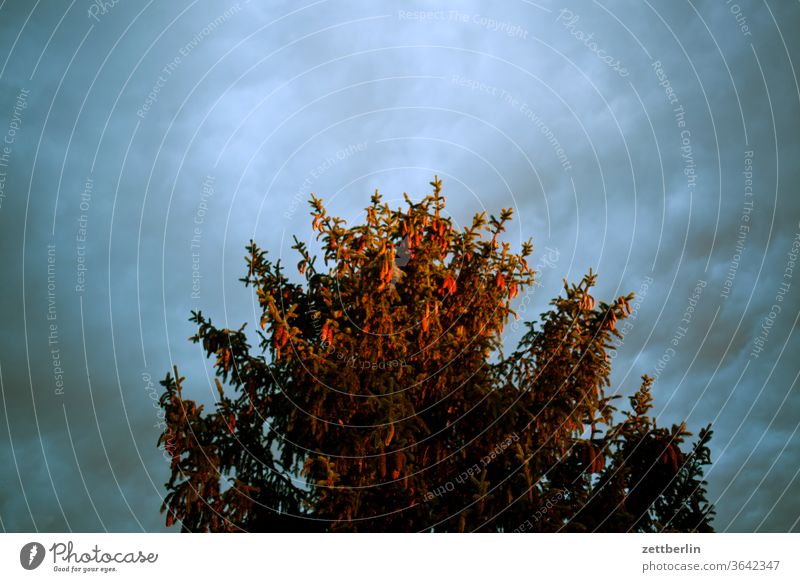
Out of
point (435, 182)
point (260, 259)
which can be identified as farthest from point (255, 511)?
point (435, 182)

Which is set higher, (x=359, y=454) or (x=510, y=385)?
(x=510, y=385)

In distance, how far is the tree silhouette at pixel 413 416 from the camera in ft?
44.8

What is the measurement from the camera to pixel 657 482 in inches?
611

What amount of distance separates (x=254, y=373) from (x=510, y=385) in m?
5.54

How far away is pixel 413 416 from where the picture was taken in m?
14.2
